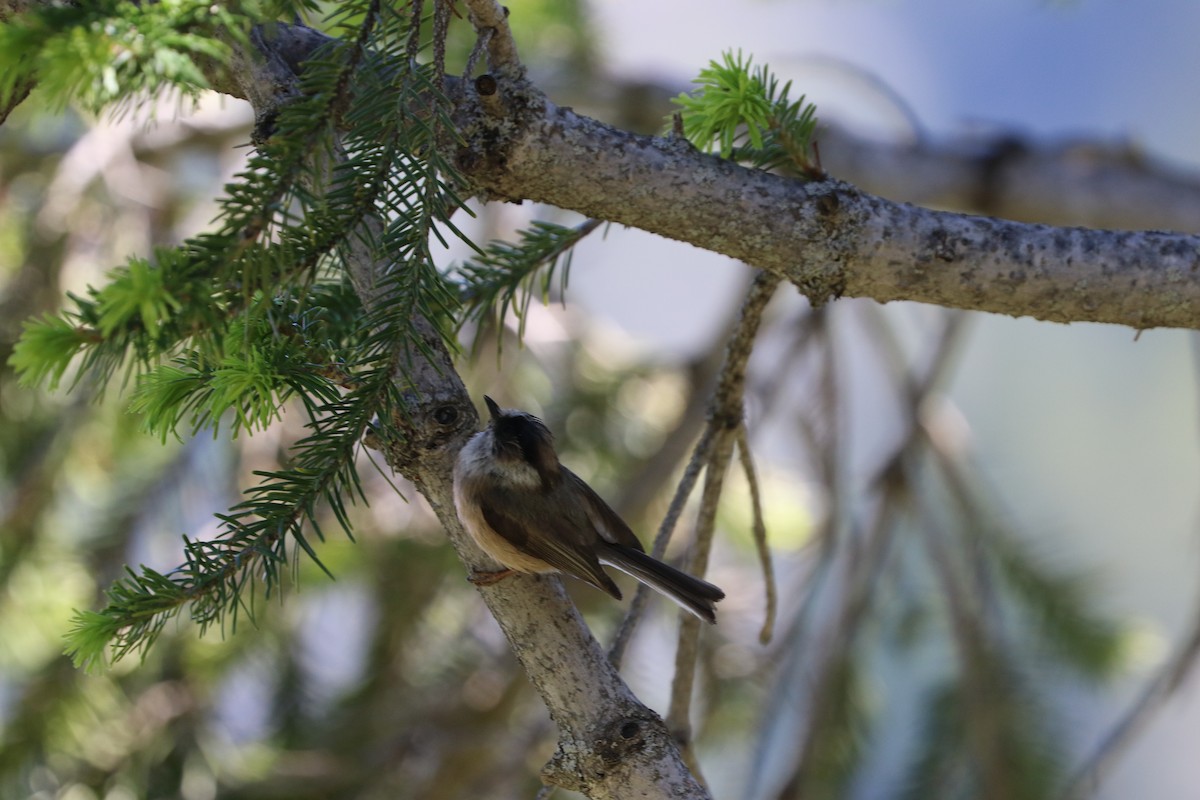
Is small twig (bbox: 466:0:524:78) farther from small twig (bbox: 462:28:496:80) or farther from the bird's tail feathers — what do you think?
the bird's tail feathers

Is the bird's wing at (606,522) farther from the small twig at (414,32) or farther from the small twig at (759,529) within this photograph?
the small twig at (414,32)

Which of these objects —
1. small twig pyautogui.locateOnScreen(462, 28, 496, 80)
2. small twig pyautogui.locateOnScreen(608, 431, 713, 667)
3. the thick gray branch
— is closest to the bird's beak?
small twig pyautogui.locateOnScreen(608, 431, 713, 667)

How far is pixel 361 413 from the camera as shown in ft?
3.20

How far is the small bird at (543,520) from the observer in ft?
4.65

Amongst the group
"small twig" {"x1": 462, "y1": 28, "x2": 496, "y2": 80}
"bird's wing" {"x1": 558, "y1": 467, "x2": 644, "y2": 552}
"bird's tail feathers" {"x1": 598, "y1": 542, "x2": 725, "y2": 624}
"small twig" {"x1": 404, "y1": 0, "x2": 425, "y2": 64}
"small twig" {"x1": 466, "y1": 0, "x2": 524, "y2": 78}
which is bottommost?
"bird's tail feathers" {"x1": 598, "y1": 542, "x2": 725, "y2": 624}

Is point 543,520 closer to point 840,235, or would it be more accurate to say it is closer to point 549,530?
point 549,530

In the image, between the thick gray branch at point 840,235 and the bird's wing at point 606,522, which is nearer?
the thick gray branch at point 840,235

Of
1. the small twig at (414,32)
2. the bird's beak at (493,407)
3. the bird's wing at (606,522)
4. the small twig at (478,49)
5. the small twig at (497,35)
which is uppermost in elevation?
the small twig at (497,35)

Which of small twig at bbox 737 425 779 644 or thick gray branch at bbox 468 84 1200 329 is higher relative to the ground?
thick gray branch at bbox 468 84 1200 329

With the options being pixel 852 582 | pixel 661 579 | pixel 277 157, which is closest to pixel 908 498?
pixel 852 582

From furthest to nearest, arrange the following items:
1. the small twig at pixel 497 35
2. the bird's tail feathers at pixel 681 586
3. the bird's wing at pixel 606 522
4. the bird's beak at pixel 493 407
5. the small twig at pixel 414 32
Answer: the bird's wing at pixel 606 522
the bird's beak at pixel 493 407
the bird's tail feathers at pixel 681 586
the small twig at pixel 497 35
the small twig at pixel 414 32

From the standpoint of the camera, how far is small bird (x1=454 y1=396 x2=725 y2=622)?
1.42 metres

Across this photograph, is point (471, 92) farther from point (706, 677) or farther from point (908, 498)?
point (706, 677)

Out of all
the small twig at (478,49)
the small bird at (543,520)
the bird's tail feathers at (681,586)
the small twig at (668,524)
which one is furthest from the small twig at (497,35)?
the bird's tail feathers at (681,586)
